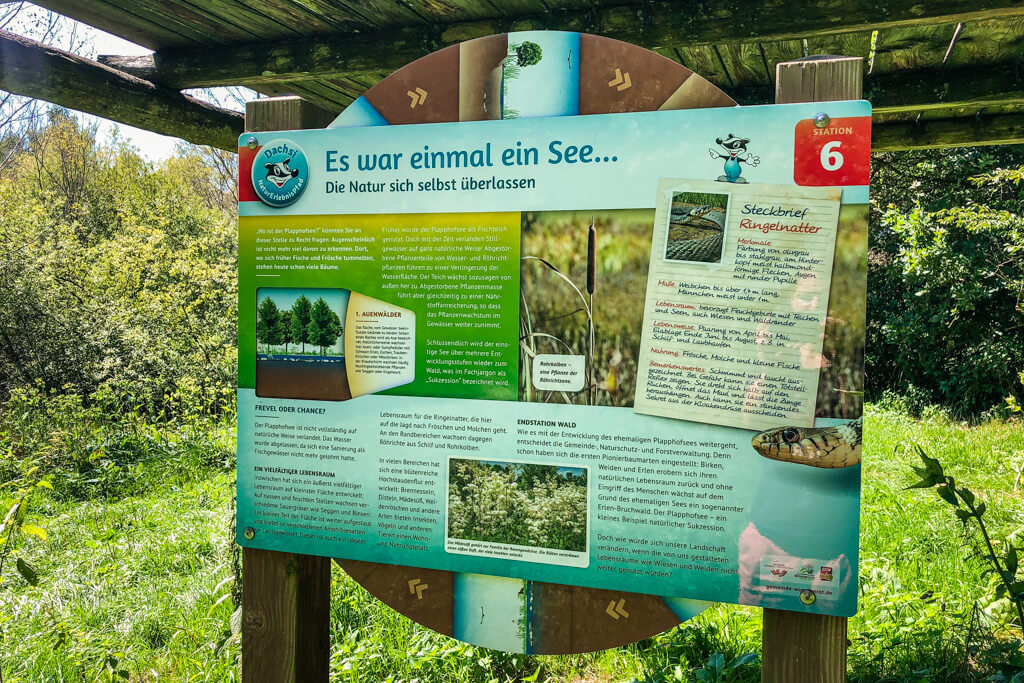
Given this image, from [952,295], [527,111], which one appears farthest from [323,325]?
[952,295]

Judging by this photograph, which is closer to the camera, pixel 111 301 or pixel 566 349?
pixel 566 349

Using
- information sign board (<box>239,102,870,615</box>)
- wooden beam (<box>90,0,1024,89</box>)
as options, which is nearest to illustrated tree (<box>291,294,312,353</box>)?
information sign board (<box>239,102,870,615</box>)

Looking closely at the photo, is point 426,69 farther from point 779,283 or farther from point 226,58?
point 226,58

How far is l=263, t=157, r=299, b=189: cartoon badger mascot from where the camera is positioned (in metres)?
1.80

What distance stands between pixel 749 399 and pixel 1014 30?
7.30ft

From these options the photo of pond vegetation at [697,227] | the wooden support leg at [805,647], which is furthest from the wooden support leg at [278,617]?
the photo of pond vegetation at [697,227]

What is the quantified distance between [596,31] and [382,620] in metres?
2.67

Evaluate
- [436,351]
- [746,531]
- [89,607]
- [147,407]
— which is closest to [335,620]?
[89,607]

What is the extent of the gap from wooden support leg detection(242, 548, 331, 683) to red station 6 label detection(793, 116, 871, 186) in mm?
1495

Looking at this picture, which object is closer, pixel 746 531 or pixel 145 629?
pixel 746 531

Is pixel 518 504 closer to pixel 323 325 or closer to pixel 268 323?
pixel 323 325

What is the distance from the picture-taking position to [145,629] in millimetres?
3840

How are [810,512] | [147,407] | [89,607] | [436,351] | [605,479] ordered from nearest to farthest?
[810,512], [605,479], [436,351], [89,607], [147,407]

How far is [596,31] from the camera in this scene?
248 centimetres
